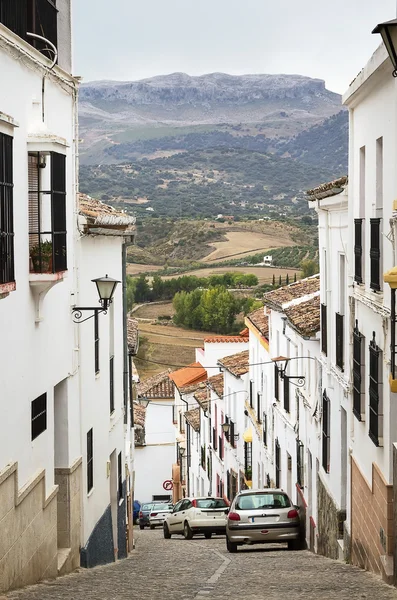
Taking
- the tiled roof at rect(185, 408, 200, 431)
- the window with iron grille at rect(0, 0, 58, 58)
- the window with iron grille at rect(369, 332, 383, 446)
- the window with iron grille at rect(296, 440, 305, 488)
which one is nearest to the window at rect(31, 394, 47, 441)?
the window with iron grille at rect(369, 332, 383, 446)

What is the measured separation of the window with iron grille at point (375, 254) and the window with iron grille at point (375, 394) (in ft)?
2.49

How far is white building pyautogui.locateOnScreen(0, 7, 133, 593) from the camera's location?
11062mm

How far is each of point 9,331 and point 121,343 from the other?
34.1 ft

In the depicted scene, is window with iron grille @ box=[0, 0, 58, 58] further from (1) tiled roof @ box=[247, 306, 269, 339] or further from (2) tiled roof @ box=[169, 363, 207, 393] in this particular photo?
(2) tiled roof @ box=[169, 363, 207, 393]

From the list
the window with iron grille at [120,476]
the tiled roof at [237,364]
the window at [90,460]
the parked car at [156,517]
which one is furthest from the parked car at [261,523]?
the parked car at [156,517]

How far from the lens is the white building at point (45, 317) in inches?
436

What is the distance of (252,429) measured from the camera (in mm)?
35375

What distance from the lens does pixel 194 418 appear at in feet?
168

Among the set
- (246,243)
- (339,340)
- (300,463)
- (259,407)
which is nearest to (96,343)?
(339,340)

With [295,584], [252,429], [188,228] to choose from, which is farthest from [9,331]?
[188,228]

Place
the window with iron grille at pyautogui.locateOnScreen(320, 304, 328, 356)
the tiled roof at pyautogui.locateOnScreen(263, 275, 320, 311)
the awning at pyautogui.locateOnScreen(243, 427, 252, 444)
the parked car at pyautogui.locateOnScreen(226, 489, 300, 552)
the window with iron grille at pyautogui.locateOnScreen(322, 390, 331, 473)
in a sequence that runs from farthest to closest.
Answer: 1. the awning at pyautogui.locateOnScreen(243, 427, 252, 444)
2. the tiled roof at pyautogui.locateOnScreen(263, 275, 320, 311)
3. the parked car at pyautogui.locateOnScreen(226, 489, 300, 552)
4. the window with iron grille at pyautogui.locateOnScreen(320, 304, 328, 356)
5. the window with iron grille at pyautogui.locateOnScreen(322, 390, 331, 473)

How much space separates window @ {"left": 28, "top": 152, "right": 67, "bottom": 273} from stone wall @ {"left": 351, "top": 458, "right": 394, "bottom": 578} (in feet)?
16.0

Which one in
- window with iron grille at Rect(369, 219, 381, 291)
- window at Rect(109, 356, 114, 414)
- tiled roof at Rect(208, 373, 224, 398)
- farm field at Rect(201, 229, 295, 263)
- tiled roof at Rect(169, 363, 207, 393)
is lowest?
tiled roof at Rect(169, 363, 207, 393)

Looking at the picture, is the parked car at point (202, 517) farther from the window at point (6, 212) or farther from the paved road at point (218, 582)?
the window at point (6, 212)
